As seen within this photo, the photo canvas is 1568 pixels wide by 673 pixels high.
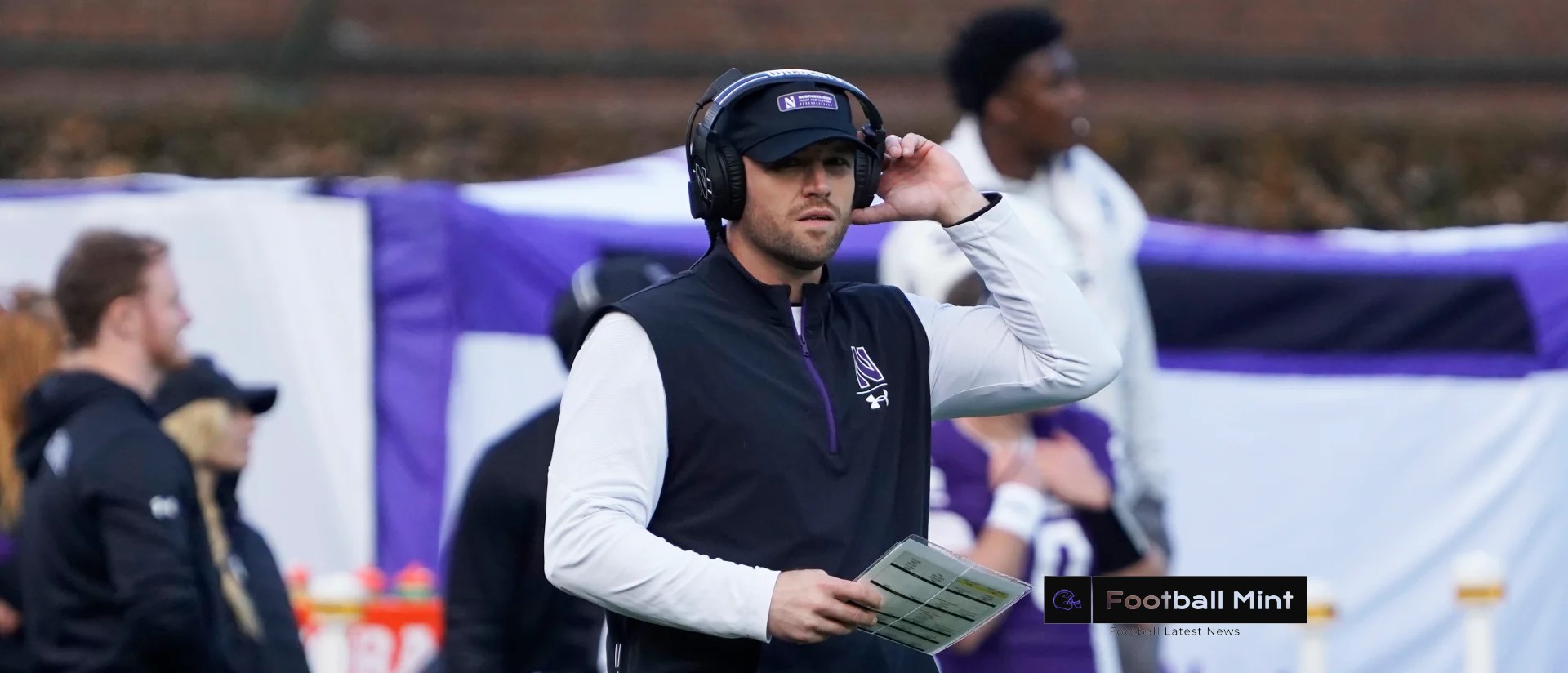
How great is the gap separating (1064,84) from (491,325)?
7.10 ft

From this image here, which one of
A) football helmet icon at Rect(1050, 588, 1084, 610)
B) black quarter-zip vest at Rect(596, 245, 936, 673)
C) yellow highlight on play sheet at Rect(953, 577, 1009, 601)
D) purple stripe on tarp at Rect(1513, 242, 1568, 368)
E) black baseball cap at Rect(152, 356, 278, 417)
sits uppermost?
purple stripe on tarp at Rect(1513, 242, 1568, 368)

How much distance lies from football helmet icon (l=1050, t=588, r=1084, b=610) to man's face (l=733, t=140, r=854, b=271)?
84cm

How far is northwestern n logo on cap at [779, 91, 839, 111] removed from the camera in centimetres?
300

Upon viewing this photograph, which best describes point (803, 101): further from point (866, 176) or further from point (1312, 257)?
point (1312, 257)

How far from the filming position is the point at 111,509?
4203 mm

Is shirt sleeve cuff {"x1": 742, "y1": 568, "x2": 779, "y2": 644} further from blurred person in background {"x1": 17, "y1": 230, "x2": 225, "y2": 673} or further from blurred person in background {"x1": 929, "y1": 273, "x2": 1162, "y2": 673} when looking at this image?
blurred person in background {"x1": 929, "y1": 273, "x2": 1162, "y2": 673}

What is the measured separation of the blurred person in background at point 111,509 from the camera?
13.6ft

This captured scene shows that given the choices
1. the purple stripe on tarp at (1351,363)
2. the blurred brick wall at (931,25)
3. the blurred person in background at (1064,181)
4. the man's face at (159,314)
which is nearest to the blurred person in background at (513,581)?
the man's face at (159,314)

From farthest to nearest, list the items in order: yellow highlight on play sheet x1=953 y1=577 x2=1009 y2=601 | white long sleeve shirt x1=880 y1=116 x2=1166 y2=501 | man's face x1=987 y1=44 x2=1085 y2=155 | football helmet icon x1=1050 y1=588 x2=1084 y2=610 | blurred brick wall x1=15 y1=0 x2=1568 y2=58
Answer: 1. blurred brick wall x1=15 y1=0 x2=1568 y2=58
2. man's face x1=987 y1=44 x2=1085 y2=155
3. white long sleeve shirt x1=880 y1=116 x2=1166 y2=501
4. football helmet icon x1=1050 y1=588 x2=1084 y2=610
5. yellow highlight on play sheet x1=953 y1=577 x2=1009 y2=601

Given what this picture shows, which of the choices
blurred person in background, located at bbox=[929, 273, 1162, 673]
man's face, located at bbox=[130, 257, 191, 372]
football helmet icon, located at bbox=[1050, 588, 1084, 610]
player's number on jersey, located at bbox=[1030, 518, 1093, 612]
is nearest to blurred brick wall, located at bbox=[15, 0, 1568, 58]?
blurred person in background, located at bbox=[929, 273, 1162, 673]

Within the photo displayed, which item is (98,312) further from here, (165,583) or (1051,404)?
(1051,404)

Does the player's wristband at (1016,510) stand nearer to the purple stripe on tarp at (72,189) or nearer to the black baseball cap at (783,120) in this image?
the black baseball cap at (783,120)

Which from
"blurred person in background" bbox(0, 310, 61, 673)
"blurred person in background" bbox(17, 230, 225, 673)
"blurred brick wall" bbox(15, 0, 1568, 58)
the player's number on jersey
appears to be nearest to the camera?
"blurred person in background" bbox(17, 230, 225, 673)

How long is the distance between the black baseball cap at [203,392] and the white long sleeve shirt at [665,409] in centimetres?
242
